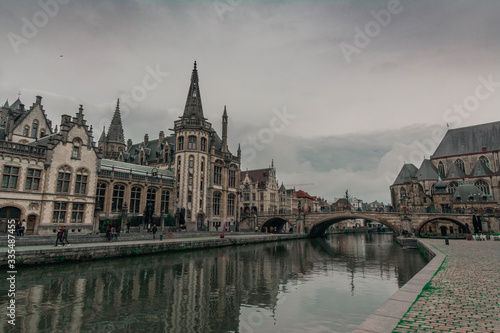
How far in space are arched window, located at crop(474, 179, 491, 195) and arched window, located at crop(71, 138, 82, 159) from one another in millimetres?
72828

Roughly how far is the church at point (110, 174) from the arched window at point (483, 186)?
50.4 metres

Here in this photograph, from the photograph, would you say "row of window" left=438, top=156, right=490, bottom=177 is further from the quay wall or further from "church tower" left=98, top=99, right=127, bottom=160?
"church tower" left=98, top=99, right=127, bottom=160

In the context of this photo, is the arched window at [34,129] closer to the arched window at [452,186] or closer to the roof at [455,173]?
the arched window at [452,186]

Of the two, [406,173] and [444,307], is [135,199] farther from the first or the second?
[406,173]

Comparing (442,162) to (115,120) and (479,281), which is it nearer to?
(479,281)

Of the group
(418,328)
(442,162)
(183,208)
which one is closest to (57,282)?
(418,328)

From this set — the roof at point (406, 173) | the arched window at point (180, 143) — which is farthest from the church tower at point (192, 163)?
the roof at point (406, 173)

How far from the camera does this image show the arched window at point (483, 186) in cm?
6120

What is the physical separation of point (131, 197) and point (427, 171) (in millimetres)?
63834

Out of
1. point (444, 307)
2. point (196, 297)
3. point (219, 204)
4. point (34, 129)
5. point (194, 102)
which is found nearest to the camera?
point (444, 307)

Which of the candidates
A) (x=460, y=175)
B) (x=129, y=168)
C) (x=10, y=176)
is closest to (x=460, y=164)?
(x=460, y=175)

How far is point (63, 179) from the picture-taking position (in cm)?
3306

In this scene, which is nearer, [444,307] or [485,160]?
[444,307]

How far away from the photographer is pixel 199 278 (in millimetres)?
17266
